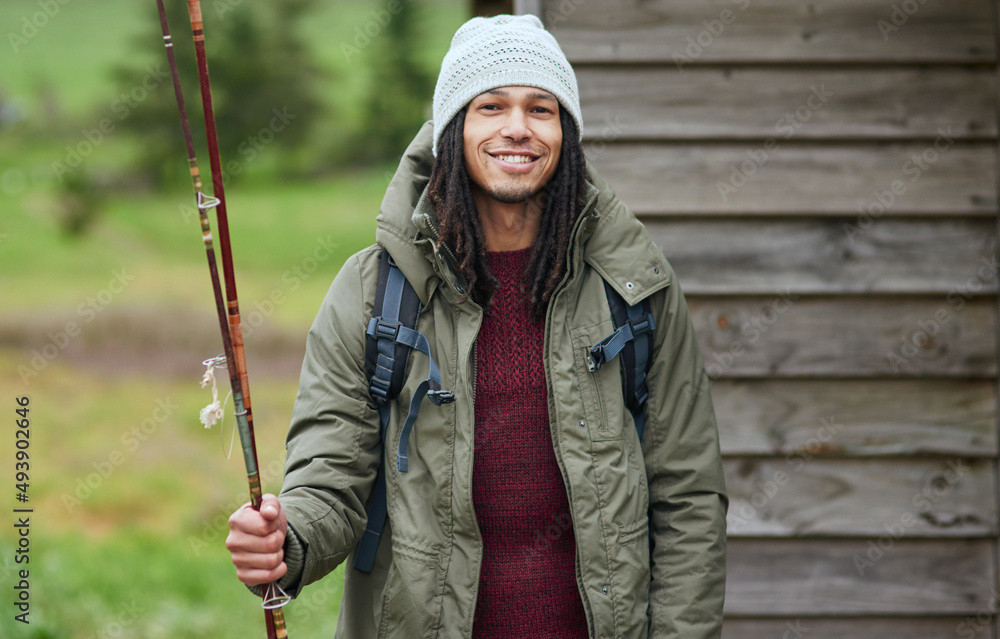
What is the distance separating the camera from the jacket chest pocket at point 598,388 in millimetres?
1759

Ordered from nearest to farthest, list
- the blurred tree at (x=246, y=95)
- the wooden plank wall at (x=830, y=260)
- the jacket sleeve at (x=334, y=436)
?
1. the jacket sleeve at (x=334, y=436)
2. the wooden plank wall at (x=830, y=260)
3. the blurred tree at (x=246, y=95)

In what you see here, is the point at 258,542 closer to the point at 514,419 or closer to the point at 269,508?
the point at 269,508

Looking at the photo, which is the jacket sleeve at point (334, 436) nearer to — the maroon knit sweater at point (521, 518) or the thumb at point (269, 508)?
the thumb at point (269, 508)

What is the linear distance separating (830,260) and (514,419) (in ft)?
4.60

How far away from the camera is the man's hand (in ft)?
4.87

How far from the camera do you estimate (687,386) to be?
73.6 inches

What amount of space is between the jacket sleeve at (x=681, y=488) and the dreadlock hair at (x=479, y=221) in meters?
0.24

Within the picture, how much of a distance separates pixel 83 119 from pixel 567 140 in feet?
23.8

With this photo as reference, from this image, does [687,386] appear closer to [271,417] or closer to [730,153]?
[730,153]

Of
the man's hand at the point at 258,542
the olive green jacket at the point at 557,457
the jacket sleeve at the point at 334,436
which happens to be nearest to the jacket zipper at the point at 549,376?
the olive green jacket at the point at 557,457

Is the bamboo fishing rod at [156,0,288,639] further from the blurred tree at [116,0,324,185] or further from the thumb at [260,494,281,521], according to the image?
the blurred tree at [116,0,324,185]

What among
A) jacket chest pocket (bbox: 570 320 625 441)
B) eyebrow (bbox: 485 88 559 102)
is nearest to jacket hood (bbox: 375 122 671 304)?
jacket chest pocket (bbox: 570 320 625 441)

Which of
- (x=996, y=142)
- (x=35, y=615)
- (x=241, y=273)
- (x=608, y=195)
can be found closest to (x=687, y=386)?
(x=608, y=195)

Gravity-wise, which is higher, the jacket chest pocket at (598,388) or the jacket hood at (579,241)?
the jacket hood at (579,241)
